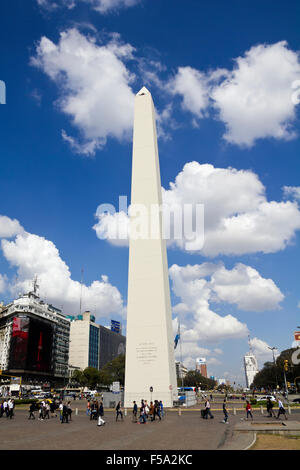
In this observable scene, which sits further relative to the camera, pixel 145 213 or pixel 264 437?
pixel 145 213

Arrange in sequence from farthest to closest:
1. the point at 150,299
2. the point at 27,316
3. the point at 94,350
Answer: the point at 94,350
the point at 27,316
the point at 150,299

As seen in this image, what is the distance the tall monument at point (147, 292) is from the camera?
3669cm

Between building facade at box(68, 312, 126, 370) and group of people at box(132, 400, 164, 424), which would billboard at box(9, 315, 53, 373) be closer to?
building facade at box(68, 312, 126, 370)

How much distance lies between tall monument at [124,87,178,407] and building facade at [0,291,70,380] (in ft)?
234

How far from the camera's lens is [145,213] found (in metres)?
42.3

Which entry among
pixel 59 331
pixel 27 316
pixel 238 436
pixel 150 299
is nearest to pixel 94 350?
pixel 59 331

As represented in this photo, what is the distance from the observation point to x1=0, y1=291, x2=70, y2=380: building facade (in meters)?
101

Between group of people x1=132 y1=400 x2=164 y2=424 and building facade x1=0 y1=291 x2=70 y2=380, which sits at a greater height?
building facade x1=0 y1=291 x2=70 y2=380

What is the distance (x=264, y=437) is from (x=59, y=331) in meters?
126

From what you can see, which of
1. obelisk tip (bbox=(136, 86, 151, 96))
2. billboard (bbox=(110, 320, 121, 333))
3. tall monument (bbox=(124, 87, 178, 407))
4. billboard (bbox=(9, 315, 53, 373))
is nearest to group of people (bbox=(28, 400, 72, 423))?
tall monument (bbox=(124, 87, 178, 407))

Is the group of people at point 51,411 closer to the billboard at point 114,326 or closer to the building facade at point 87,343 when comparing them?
the building facade at point 87,343

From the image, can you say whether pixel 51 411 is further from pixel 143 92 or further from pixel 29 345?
pixel 29 345
